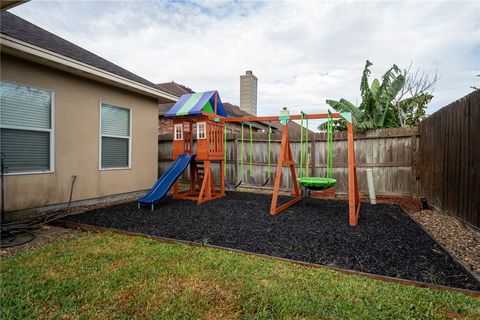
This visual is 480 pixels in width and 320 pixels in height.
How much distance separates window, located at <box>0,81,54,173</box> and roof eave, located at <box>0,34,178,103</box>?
53 centimetres

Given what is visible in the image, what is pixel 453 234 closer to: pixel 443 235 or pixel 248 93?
pixel 443 235

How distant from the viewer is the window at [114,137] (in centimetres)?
569

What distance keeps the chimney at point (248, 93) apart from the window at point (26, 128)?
1492 centimetres

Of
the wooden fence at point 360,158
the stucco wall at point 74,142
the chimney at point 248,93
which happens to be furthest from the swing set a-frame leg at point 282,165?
the chimney at point 248,93

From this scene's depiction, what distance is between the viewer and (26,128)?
13.9 feet

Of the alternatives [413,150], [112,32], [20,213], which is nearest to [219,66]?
[112,32]

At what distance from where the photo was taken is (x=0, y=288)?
2.00 meters

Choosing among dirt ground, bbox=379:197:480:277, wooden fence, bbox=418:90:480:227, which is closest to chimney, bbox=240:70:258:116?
wooden fence, bbox=418:90:480:227

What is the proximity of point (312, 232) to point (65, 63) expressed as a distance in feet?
17.0

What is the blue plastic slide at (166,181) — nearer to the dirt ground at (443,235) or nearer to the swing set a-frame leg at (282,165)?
the dirt ground at (443,235)

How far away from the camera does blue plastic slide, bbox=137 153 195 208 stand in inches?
199

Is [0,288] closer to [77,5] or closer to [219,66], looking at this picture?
[77,5]

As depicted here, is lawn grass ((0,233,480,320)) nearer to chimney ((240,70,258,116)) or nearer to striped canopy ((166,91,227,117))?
striped canopy ((166,91,227,117))

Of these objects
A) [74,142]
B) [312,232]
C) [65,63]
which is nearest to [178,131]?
[74,142]
